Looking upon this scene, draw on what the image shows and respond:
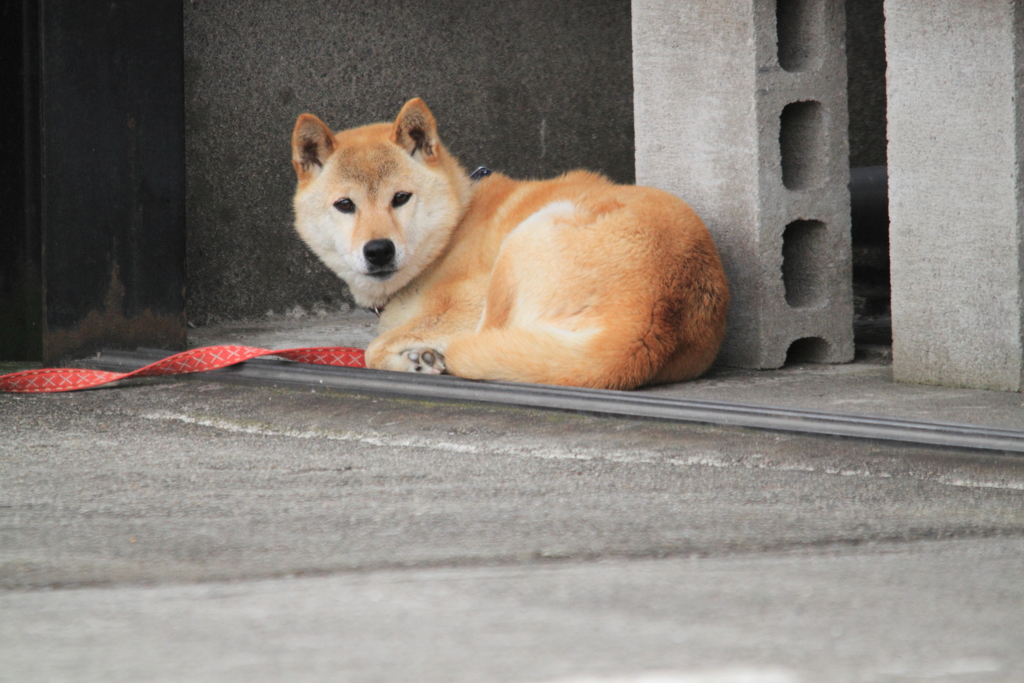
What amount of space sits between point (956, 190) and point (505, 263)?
4.76ft

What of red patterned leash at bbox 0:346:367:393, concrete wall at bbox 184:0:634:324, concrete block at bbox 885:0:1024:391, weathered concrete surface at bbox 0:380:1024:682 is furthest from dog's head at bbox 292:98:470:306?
concrete wall at bbox 184:0:634:324

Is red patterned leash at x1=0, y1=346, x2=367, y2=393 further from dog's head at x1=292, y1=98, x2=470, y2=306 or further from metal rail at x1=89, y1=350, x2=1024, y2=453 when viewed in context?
dog's head at x1=292, y1=98, x2=470, y2=306

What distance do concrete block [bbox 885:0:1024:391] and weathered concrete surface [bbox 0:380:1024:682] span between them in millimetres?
1162

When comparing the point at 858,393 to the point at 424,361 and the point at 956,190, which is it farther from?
the point at 424,361

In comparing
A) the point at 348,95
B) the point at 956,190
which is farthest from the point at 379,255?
the point at 348,95

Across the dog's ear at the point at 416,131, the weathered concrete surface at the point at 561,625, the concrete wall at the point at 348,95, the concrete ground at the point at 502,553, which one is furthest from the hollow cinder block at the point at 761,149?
the weathered concrete surface at the point at 561,625

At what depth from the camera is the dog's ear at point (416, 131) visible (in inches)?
163

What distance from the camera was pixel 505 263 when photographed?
3830mm

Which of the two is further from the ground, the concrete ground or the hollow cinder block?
the hollow cinder block

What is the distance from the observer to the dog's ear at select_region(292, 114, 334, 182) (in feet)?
13.4

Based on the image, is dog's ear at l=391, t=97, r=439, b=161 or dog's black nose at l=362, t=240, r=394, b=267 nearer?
dog's black nose at l=362, t=240, r=394, b=267

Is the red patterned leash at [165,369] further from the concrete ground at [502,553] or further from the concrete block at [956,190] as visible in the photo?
the concrete block at [956,190]

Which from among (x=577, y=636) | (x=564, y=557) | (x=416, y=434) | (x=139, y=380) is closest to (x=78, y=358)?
(x=139, y=380)

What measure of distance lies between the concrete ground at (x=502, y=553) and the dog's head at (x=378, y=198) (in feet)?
3.29
